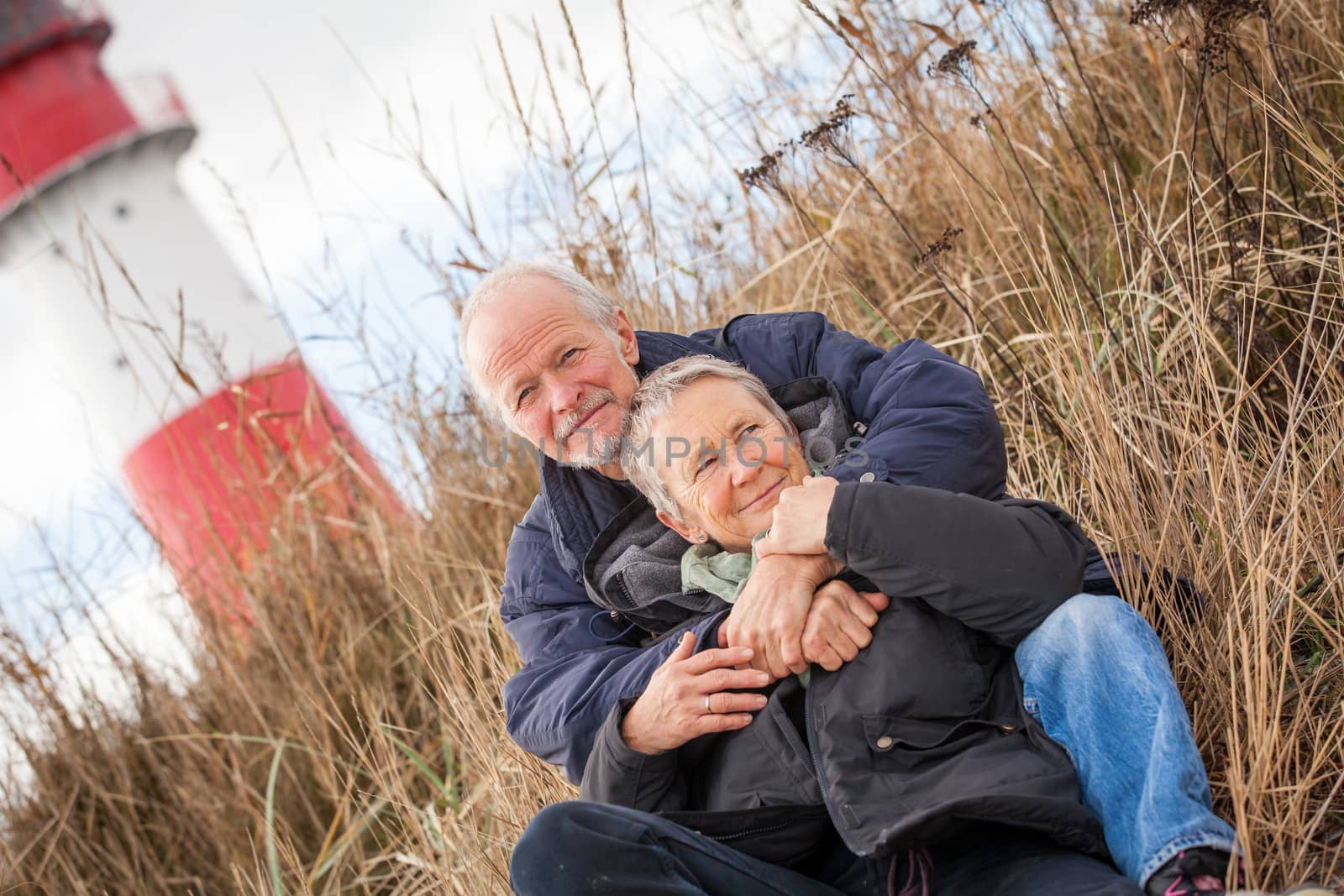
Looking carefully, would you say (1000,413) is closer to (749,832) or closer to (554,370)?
(554,370)

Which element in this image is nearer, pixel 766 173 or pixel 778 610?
pixel 778 610

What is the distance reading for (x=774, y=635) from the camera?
1.76 meters

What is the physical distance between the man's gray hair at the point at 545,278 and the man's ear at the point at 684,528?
541 mm

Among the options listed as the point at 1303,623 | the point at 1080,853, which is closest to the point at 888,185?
the point at 1303,623

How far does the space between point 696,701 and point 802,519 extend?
1.19 ft

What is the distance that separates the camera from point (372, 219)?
394cm

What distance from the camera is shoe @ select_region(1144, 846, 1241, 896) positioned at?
4.45 ft

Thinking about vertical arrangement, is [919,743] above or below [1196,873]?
above

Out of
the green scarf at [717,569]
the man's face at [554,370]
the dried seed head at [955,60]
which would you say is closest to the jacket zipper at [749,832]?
the green scarf at [717,569]

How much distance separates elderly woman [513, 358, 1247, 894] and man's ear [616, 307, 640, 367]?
22.1 inches

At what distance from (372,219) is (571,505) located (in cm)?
209

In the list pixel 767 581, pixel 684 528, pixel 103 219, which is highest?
pixel 103 219

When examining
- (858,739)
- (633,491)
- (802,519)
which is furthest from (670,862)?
(633,491)

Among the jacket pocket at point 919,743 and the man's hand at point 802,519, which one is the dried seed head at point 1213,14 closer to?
the man's hand at point 802,519
